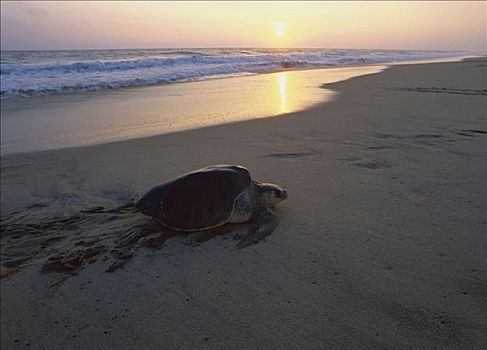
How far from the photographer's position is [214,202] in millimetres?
3141

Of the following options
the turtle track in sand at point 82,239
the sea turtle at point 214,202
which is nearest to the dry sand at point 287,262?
the turtle track in sand at point 82,239

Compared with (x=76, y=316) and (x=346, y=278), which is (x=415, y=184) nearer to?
(x=346, y=278)

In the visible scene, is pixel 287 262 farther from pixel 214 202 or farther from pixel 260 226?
pixel 214 202

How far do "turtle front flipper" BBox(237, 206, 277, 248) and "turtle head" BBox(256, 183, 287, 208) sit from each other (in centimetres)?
10

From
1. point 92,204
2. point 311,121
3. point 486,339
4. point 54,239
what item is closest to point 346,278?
point 486,339

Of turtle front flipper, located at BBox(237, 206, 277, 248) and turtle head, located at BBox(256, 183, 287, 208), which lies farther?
turtle head, located at BBox(256, 183, 287, 208)

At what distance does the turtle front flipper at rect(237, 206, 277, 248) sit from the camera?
2957 mm

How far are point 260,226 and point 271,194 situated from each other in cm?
38

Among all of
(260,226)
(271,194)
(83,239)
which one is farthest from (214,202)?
(83,239)

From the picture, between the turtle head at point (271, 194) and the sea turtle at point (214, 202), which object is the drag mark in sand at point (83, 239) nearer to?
the sea turtle at point (214, 202)

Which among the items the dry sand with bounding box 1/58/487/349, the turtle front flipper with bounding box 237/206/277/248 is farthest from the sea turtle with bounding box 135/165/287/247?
the dry sand with bounding box 1/58/487/349

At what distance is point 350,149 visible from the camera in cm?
481

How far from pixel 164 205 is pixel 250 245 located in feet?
2.82

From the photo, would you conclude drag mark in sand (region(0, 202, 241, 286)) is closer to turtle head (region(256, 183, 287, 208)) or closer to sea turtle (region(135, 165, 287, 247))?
sea turtle (region(135, 165, 287, 247))
